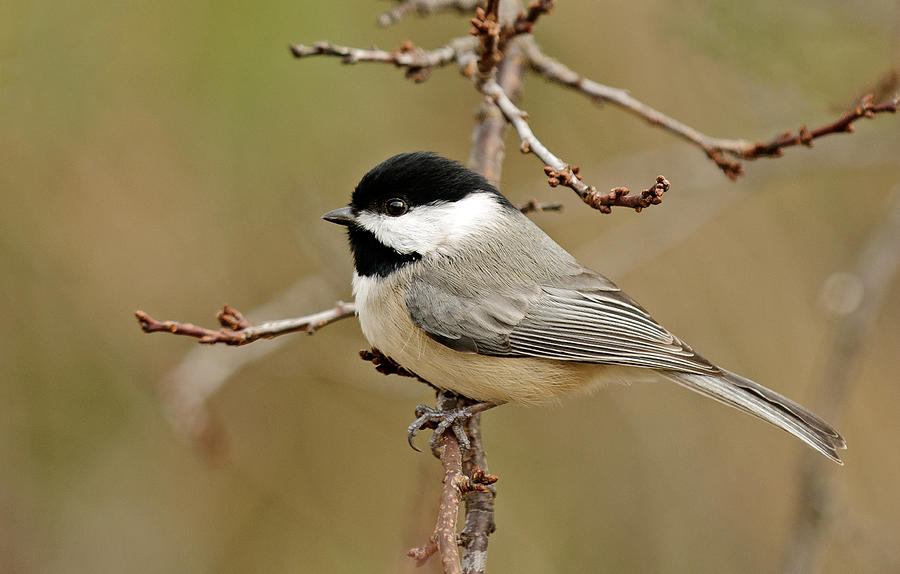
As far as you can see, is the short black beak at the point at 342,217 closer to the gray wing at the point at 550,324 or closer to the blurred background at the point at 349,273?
the gray wing at the point at 550,324

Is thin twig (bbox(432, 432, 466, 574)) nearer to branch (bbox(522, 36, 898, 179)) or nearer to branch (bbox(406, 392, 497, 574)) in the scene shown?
branch (bbox(406, 392, 497, 574))

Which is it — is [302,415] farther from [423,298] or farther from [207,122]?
[423,298]

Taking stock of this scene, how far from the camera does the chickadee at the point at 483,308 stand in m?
2.72

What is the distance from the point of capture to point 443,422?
248 centimetres

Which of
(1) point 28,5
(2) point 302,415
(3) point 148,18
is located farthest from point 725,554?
(1) point 28,5

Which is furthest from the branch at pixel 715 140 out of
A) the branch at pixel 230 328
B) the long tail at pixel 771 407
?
the branch at pixel 230 328

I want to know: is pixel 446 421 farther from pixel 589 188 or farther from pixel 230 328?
pixel 589 188

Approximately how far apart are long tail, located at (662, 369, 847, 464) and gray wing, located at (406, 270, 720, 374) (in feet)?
0.19

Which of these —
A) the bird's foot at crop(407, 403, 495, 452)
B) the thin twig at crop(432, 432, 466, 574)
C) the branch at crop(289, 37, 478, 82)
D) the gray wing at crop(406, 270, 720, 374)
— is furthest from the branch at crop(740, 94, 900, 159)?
the thin twig at crop(432, 432, 466, 574)

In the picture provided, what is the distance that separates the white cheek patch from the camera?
283cm

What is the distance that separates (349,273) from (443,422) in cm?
136

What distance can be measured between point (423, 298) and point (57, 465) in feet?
7.85

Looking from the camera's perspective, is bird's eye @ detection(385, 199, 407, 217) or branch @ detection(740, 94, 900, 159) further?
bird's eye @ detection(385, 199, 407, 217)

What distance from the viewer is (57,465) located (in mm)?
4047
